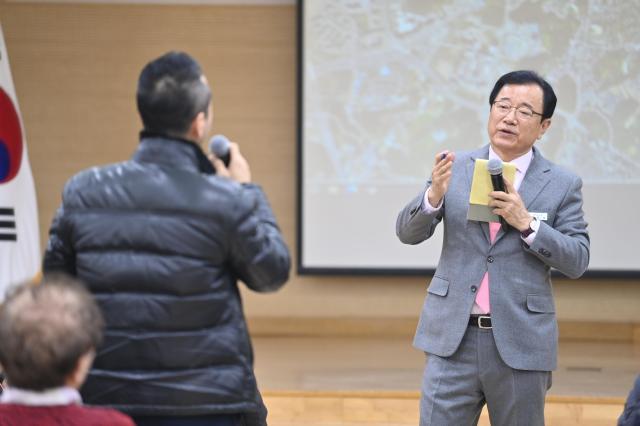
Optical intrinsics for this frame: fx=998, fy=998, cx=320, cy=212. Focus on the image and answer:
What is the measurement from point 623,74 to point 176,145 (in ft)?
15.3

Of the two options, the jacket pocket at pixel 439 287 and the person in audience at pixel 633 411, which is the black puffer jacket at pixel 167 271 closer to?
the person in audience at pixel 633 411

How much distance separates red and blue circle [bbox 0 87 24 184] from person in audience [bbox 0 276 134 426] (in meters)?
3.86

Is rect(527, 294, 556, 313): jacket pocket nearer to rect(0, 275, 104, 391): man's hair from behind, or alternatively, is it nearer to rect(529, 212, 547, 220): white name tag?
rect(529, 212, 547, 220): white name tag

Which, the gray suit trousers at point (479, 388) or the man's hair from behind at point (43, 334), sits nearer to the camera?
the man's hair from behind at point (43, 334)

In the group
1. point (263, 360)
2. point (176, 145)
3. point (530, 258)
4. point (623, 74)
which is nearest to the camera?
point (176, 145)

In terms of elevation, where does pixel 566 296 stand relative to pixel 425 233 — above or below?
below

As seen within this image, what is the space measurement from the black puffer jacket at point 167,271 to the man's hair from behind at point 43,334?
0.29 metres

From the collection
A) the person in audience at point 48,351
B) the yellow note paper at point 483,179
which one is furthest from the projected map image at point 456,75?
the person in audience at point 48,351

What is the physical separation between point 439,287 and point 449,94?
3452 mm

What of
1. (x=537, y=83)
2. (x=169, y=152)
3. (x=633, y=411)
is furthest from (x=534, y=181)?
(x=169, y=152)

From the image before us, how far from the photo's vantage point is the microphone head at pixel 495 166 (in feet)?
9.18

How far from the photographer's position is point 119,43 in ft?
21.3

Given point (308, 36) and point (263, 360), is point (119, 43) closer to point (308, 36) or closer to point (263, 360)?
point (308, 36)

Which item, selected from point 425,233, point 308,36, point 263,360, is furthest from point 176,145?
point 308,36
